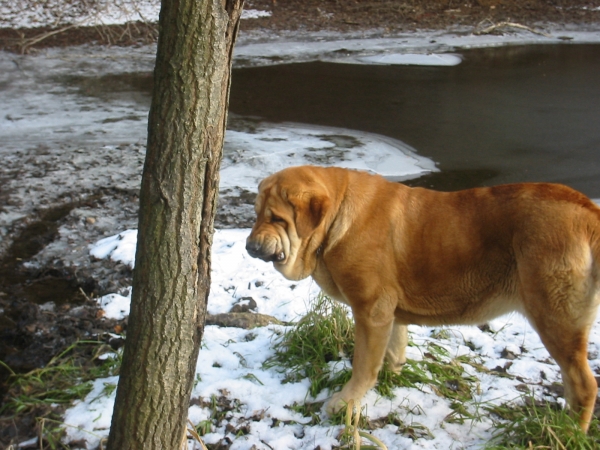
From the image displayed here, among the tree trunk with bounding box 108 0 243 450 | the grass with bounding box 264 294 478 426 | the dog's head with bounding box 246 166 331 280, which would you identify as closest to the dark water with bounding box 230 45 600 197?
the grass with bounding box 264 294 478 426

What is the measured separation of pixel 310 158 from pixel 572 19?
13.0m

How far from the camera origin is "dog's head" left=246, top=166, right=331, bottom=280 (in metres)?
3.76

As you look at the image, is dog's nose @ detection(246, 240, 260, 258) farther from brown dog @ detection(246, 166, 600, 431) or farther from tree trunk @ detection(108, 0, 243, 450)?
tree trunk @ detection(108, 0, 243, 450)

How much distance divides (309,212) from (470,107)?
8.01m

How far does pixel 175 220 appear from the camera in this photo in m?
2.94

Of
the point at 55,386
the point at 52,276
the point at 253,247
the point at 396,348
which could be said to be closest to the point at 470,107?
the point at 52,276

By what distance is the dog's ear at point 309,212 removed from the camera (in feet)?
12.3

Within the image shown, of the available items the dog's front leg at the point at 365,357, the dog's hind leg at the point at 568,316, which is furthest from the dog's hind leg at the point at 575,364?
the dog's front leg at the point at 365,357

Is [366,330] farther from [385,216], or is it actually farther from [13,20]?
[13,20]

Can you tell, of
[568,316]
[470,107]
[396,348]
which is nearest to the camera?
[568,316]

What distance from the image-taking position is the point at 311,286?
5.54 m

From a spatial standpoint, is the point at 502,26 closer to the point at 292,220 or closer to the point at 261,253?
the point at 292,220

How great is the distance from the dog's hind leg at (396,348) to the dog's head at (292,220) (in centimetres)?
71

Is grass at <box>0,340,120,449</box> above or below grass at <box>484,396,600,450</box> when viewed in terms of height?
below
